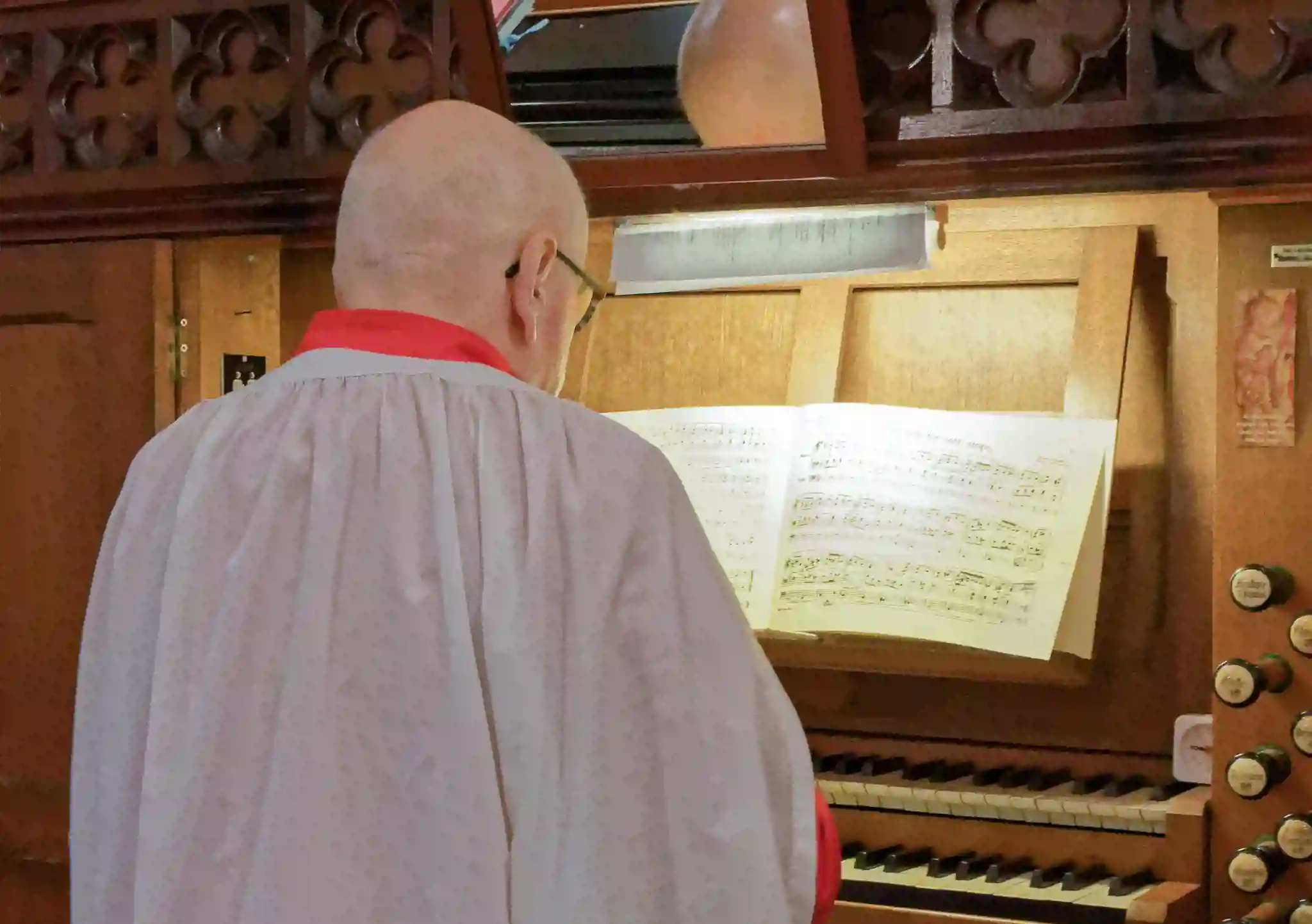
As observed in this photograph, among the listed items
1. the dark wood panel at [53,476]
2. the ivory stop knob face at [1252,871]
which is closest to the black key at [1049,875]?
the ivory stop knob face at [1252,871]

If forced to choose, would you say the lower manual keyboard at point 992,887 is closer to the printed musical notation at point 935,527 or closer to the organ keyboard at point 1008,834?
the organ keyboard at point 1008,834

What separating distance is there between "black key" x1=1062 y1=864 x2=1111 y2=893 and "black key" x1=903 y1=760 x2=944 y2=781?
263mm

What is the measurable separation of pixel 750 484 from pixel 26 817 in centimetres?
119

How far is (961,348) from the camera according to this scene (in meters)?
2.26

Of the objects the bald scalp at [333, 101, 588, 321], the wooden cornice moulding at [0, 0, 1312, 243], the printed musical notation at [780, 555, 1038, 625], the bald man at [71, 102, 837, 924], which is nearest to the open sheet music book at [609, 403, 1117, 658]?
the printed musical notation at [780, 555, 1038, 625]

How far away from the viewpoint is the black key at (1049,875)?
6.11 ft

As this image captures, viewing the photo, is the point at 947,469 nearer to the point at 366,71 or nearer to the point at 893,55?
the point at 893,55

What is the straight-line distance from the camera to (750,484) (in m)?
2.23

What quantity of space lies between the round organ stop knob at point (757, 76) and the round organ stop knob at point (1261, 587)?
0.78 meters

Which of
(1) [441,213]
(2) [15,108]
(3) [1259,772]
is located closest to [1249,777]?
(3) [1259,772]

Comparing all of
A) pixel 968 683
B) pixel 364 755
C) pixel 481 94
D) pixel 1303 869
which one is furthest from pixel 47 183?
pixel 1303 869

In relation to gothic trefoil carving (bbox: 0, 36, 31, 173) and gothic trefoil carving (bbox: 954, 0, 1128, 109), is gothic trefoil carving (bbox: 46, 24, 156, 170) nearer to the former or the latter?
gothic trefoil carving (bbox: 0, 36, 31, 173)

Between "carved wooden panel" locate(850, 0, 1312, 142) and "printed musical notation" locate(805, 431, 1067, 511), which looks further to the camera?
"printed musical notation" locate(805, 431, 1067, 511)

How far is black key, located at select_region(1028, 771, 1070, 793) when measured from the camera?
6.72 feet
